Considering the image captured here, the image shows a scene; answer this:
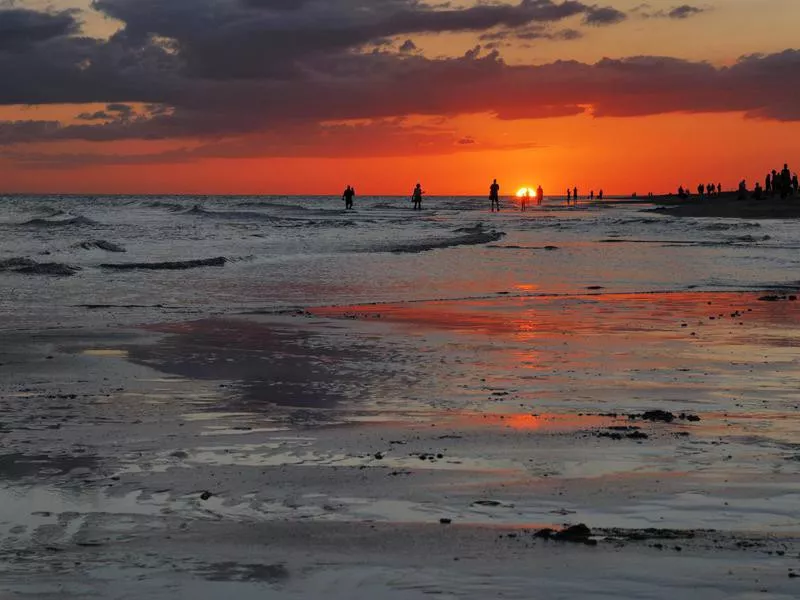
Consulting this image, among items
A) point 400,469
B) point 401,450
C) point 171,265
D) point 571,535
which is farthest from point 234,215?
point 571,535

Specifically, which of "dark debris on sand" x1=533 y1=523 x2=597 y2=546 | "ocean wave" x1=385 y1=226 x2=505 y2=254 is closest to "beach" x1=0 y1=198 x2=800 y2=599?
"dark debris on sand" x1=533 y1=523 x2=597 y2=546

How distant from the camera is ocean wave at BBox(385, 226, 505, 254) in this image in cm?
3608

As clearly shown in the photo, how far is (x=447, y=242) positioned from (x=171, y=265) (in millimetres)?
14876

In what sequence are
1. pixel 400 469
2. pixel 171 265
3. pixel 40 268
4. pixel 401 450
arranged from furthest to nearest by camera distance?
pixel 171 265
pixel 40 268
pixel 401 450
pixel 400 469

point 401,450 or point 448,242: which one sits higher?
point 448,242

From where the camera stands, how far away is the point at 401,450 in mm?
7270

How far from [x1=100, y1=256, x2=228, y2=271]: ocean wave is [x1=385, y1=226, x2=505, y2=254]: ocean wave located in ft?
24.2

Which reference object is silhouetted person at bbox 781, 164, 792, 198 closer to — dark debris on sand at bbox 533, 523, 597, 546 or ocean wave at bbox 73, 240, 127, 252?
ocean wave at bbox 73, 240, 127, 252

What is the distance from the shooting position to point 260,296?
20.2 meters

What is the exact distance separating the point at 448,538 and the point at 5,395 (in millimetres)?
5660

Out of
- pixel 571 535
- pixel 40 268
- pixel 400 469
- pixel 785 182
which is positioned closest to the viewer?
pixel 571 535

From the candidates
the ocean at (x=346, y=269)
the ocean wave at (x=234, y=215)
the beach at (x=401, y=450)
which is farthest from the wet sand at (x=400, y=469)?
the ocean wave at (x=234, y=215)

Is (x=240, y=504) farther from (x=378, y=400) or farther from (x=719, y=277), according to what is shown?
(x=719, y=277)

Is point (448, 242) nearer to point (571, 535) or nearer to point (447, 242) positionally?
point (447, 242)
